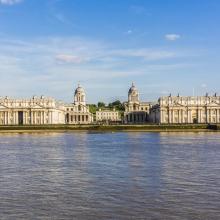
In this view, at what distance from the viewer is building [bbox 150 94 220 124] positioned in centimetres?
16788

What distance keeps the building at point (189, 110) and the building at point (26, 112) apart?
35499mm

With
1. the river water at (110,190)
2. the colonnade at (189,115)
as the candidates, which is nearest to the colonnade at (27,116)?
the colonnade at (189,115)

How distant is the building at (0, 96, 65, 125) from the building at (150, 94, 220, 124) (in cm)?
3550

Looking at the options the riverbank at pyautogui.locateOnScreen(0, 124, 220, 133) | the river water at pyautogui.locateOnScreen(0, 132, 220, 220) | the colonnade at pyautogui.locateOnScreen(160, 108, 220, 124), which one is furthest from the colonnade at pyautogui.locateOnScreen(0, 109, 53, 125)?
the river water at pyautogui.locateOnScreen(0, 132, 220, 220)

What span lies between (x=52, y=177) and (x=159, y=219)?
1112 centimetres

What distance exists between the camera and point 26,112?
6678 inches

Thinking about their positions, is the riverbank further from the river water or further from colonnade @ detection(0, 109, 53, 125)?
the river water

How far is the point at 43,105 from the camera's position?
6708 inches

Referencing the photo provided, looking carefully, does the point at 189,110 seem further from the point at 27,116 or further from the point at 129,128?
the point at 27,116

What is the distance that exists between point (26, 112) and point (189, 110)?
51.1 metres

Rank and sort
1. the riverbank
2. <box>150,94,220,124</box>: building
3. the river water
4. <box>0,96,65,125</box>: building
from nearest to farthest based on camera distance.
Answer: the river water → the riverbank → <box>150,94,220,124</box>: building → <box>0,96,65,125</box>: building

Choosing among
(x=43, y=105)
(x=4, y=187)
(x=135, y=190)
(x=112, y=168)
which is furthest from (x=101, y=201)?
(x=43, y=105)

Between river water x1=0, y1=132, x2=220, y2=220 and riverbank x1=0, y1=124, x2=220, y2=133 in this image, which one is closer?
river water x1=0, y1=132, x2=220, y2=220

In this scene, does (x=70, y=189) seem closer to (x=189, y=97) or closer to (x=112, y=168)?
(x=112, y=168)
